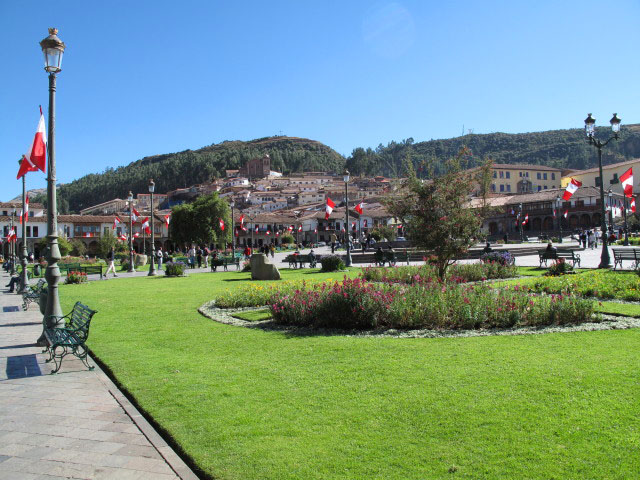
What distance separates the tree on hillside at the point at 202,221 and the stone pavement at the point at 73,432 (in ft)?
187

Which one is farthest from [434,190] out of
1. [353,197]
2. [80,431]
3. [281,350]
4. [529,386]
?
[353,197]

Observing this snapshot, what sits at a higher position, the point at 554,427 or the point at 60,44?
the point at 60,44

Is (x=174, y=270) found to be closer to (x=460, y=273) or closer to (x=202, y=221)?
(x=460, y=273)

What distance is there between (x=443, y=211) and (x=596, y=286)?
420 cm

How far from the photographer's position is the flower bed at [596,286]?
11.3 metres

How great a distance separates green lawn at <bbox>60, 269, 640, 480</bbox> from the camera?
3555mm

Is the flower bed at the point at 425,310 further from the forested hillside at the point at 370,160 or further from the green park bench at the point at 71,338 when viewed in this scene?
the forested hillside at the point at 370,160

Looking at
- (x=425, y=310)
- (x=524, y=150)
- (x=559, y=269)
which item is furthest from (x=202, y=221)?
(x=524, y=150)

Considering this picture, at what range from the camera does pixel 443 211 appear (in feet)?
45.2

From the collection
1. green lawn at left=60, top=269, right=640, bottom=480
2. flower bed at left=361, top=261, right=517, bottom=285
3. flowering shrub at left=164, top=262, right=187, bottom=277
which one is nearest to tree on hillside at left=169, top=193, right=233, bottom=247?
flowering shrub at left=164, top=262, right=187, bottom=277

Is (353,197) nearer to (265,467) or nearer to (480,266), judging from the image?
(480,266)

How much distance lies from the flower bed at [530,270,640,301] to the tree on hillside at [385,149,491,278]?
2361 mm

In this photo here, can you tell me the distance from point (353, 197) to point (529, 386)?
123673 mm

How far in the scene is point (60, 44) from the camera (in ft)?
26.5
